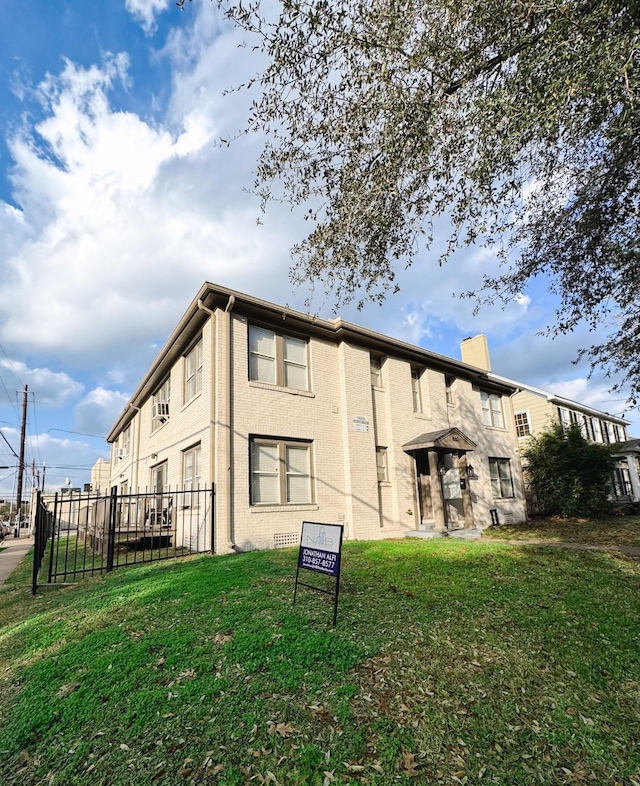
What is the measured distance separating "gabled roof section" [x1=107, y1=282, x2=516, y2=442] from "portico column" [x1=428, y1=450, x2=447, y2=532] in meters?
3.56

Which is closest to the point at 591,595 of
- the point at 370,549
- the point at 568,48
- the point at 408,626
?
the point at 408,626

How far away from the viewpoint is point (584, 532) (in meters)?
12.6

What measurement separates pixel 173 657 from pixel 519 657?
312 cm

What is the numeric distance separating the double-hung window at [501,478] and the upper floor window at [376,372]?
A: 644cm

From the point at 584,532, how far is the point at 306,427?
8.63m

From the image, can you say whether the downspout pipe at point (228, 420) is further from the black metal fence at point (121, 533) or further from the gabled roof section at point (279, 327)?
the black metal fence at point (121, 533)

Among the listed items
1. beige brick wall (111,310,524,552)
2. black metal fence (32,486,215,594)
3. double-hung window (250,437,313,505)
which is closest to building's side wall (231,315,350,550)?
beige brick wall (111,310,524,552)

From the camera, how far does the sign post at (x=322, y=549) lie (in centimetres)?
481

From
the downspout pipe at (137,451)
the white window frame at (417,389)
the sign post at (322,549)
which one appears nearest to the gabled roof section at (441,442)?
the white window frame at (417,389)

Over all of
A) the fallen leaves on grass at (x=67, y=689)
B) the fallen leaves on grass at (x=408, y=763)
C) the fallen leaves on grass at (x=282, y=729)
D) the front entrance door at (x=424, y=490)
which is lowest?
the fallen leaves on grass at (x=408, y=763)

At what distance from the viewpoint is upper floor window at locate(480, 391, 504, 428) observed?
17.7 metres

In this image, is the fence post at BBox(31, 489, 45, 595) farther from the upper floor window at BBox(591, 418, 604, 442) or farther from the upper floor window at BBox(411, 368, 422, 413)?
the upper floor window at BBox(591, 418, 604, 442)

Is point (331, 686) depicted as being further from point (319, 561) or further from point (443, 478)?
point (443, 478)

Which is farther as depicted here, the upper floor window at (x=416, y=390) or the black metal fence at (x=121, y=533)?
the upper floor window at (x=416, y=390)
